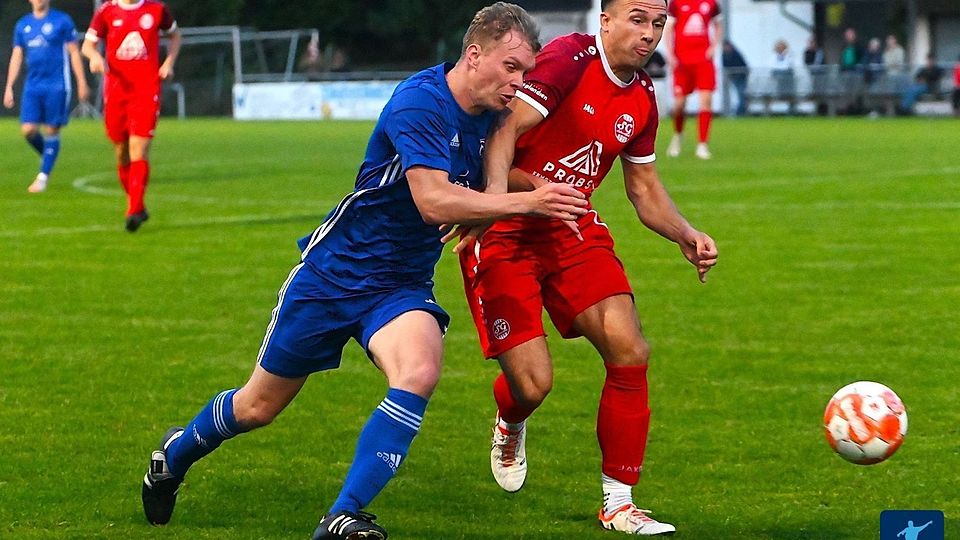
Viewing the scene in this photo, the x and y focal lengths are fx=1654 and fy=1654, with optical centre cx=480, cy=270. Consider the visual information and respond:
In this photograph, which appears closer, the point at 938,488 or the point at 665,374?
the point at 938,488

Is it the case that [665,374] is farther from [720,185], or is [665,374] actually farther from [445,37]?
Answer: [445,37]

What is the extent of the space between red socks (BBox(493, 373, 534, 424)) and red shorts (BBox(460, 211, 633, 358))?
319mm

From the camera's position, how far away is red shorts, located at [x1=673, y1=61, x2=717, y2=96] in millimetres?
22031

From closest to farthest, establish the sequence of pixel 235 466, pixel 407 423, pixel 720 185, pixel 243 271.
A: pixel 407 423 < pixel 235 466 < pixel 243 271 < pixel 720 185

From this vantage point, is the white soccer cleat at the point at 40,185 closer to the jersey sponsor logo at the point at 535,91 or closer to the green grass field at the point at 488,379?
the green grass field at the point at 488,379

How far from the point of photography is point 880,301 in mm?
10219

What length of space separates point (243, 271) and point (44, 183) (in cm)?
799

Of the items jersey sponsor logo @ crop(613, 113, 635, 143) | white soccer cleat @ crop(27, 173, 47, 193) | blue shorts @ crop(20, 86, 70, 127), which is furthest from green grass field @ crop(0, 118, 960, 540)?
blue shorts @ crop(20, 86, 70, 127)

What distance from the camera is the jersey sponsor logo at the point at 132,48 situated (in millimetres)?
14203

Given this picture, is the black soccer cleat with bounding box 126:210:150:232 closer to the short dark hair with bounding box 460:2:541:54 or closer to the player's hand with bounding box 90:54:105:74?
the player's hand with bounding box 90:54:105:74

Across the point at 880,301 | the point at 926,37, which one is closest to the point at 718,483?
the point at 880,301

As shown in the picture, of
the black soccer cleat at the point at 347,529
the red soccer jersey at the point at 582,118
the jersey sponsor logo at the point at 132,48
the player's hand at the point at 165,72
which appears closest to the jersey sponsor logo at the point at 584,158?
the red soccer jersey at the point at 582,118

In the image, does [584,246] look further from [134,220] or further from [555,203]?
[134,220]

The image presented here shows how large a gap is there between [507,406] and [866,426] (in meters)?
1.39
